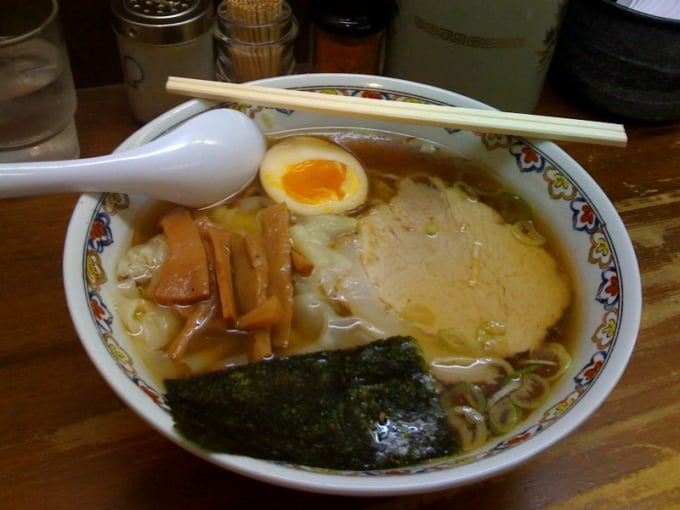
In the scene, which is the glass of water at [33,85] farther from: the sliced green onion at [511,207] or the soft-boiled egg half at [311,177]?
the sliced green onion at [511,207]

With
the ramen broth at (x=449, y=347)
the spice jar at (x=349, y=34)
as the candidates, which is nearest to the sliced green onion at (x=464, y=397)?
the ramen broth at (x=449, y=347)

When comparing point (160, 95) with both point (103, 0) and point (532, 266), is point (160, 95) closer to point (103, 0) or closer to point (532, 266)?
point (103, 0)

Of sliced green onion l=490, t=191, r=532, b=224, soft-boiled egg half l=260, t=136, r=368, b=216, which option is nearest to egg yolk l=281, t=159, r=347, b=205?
soft-boiled egg half l=260, t=136, r=368, b=216

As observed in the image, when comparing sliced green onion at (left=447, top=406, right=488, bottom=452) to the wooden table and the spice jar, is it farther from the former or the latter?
the spice jar

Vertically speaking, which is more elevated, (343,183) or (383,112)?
(383,112)

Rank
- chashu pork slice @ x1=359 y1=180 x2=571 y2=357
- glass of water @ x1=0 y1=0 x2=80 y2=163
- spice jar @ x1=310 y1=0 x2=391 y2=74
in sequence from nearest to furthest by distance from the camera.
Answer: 1. chashu pork slice @ x1=359 y1=180 x2=571 y2=357
2. glass of water @ x1=0 y1=0 x2=80 y2=163
3. spice jar @ x1=310 y1=0 x2=391 y2=74

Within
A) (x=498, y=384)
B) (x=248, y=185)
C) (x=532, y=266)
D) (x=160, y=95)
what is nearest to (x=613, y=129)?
(x=532, y=266)
